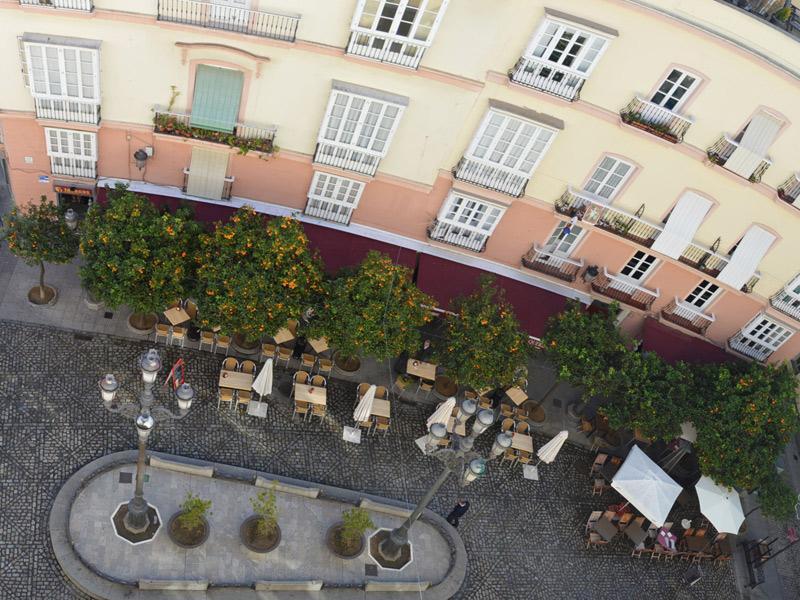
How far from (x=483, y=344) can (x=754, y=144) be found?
13.0 metres

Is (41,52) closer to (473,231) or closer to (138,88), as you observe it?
(138,88)

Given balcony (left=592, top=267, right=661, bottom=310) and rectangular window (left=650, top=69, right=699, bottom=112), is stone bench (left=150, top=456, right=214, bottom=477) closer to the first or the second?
balcony (left=592, top=267, right=661, bottom=310)

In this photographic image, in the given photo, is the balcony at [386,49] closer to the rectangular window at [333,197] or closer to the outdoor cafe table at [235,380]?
the rectangular window at [333,197]

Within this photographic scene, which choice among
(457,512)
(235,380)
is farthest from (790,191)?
(235,380)

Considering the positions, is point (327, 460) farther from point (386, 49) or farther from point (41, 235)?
point (386, 49)

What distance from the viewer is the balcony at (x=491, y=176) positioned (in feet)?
97.3

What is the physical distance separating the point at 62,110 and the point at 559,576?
89.8ft

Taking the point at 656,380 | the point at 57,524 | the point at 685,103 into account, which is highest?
the point at 685,103

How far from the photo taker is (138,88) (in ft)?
91.2

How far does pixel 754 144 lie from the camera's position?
27484mm

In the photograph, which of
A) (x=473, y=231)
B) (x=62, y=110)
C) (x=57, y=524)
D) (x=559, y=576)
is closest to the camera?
(x=57, y=524)

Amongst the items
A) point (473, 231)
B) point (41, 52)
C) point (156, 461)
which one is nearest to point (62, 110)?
point (41, 52)

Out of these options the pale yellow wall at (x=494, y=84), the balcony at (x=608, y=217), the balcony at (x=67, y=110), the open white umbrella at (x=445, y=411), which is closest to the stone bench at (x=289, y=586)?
the open white umbrella at (x=445, y=411)

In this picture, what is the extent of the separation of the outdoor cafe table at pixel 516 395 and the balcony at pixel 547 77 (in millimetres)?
14154
